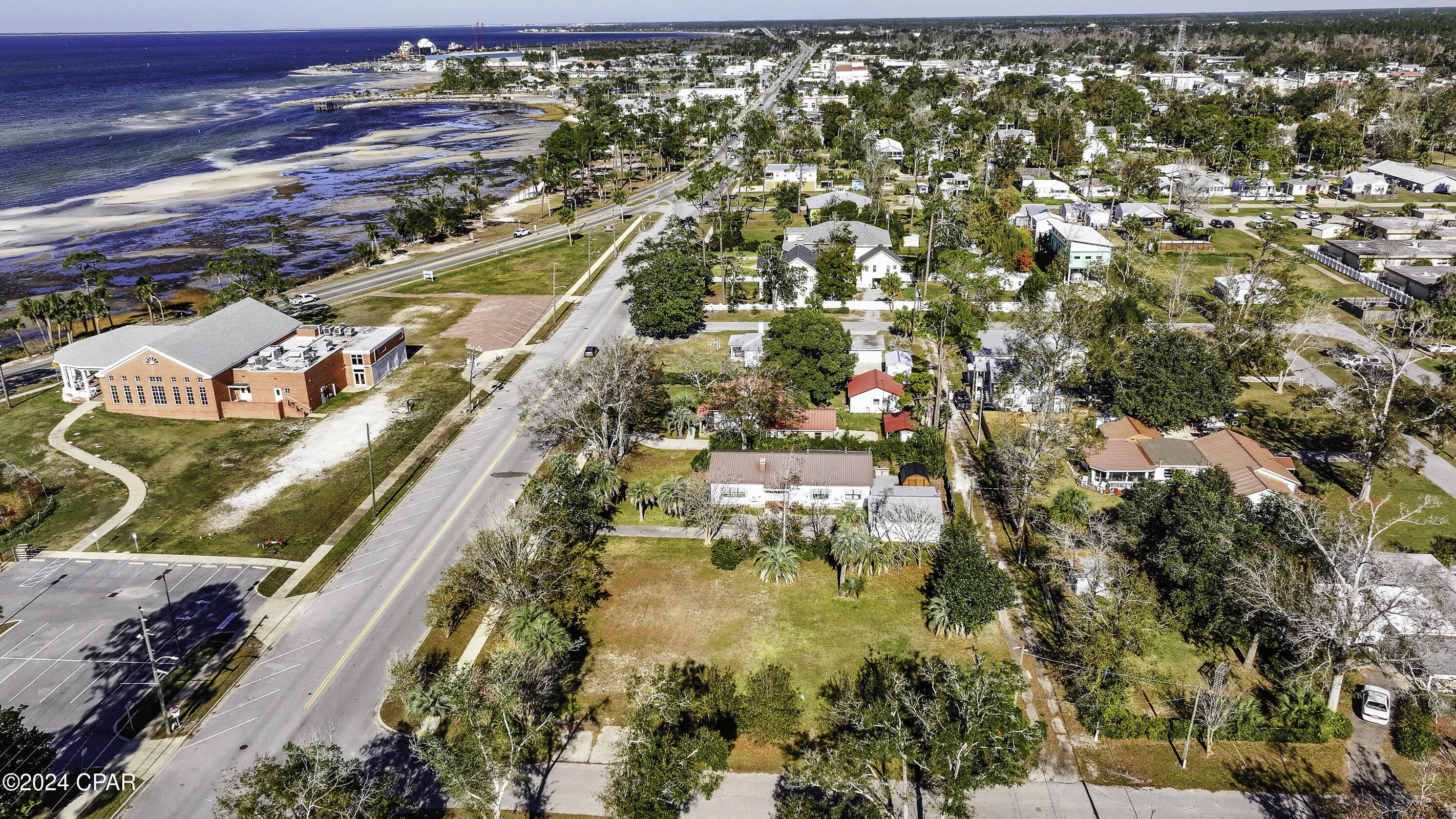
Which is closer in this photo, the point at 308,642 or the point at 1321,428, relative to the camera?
the point at 308,642

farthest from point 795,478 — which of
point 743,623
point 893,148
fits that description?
point 893,148

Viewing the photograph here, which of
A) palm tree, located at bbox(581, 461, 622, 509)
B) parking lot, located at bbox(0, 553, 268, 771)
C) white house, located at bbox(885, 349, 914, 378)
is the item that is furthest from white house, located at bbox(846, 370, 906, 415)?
parking lot, located at bbox(0, 553, 268, 771)

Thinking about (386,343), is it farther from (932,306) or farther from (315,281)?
(932,306)

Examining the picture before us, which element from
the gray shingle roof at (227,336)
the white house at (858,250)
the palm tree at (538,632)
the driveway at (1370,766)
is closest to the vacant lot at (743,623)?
the palm tree at (538,632)

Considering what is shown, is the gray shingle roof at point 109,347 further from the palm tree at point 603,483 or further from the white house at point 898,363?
the white house at point 898,363

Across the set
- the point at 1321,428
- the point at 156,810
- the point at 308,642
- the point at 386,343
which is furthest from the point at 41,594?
the point at 1321,428

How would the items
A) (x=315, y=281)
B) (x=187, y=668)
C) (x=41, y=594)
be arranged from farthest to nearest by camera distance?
(x=315, y=281) → (x=41, y=594) → (x=187, y=668)

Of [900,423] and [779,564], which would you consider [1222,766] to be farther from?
[900,423]
